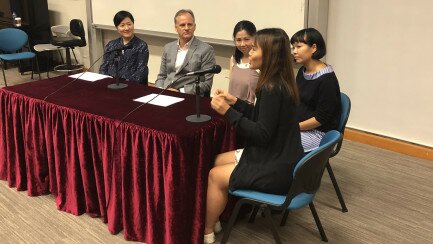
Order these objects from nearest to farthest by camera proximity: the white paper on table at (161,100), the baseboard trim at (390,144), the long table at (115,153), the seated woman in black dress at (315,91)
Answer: the long table at (115,153)
the seated woman in black dress at (315,91)
the white paper on table at (161,100)
the baseboard trim at (390,144)

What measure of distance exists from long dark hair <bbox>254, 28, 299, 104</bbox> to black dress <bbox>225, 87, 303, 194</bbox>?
32mm

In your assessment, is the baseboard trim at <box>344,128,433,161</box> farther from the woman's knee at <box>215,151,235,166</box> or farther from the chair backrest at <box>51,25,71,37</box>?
the chair backrest at <box>51,25,71,37</box>

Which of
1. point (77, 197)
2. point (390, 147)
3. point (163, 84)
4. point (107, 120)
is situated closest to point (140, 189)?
point (107, 120)

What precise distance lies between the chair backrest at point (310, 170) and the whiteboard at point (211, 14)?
203cm

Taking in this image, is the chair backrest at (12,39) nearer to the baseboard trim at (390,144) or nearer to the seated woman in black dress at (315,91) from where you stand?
the baseboard trim at (390,144)

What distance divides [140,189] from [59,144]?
68 cm

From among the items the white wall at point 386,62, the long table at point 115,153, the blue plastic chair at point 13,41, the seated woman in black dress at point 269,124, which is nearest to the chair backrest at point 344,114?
the seated woman in black dress at point 269,124

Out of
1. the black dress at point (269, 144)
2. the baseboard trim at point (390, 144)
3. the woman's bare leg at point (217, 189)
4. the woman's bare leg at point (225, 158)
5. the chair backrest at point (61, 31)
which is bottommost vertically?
the baseboard trim at point (390, 144)

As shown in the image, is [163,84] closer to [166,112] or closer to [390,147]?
[166,112]

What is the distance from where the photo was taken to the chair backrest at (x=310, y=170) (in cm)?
188

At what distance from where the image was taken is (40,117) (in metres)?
2.71

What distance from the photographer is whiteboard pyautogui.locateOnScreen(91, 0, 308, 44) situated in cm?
385

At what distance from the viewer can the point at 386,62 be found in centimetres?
356

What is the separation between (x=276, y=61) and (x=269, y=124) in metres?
0.28
